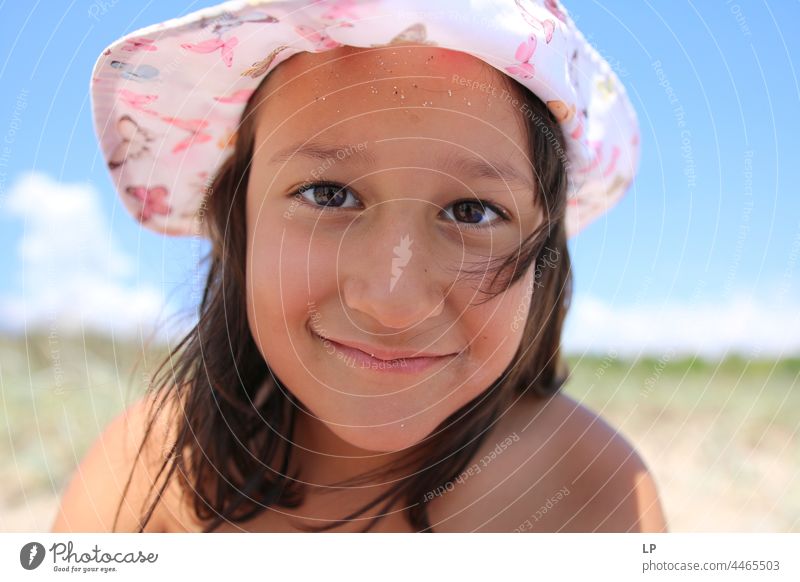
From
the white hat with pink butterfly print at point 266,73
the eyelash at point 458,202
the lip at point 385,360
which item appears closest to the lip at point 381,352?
the lip at point 385,360

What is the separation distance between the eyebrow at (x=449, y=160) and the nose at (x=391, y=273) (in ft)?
0.15

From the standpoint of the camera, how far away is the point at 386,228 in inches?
23.8

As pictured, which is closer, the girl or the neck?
the girl

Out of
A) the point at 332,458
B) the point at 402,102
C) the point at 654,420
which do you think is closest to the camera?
the point at 402,102

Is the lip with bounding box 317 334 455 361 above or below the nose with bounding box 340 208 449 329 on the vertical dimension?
below

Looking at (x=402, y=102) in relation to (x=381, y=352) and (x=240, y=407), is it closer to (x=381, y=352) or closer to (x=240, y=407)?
(x=381, y=352)

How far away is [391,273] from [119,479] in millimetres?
384

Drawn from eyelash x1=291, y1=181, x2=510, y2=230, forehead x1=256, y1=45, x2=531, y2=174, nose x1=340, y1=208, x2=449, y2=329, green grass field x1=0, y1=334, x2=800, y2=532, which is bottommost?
green grass field x1=0, y1=334, x2=800, y2=532

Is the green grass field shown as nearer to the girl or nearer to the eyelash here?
the girl

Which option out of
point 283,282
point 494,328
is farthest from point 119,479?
point 494,328

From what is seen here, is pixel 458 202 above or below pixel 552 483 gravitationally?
above

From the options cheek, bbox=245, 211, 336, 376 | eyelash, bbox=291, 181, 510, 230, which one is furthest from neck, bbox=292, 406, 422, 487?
eyelash, bbox=291, 181, 510, 230

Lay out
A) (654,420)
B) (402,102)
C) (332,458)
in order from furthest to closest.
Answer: (654,420) → (332,458) → (402,102)

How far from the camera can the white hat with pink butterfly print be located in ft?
1.85
